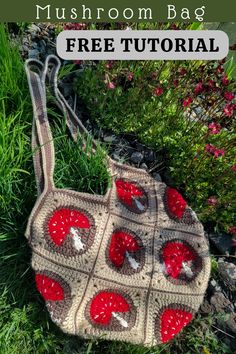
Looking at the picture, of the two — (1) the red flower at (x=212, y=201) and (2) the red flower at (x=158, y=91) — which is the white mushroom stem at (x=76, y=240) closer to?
(1) the red flower at (x=212, y=201)

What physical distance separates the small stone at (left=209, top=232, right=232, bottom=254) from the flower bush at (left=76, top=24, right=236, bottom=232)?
43 mm

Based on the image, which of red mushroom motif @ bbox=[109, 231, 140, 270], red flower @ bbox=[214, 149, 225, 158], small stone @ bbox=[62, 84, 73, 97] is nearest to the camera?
red mushroom motif @ bbox=[109, 231, 140, 270]

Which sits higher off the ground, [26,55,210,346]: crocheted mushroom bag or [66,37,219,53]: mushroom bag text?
[66,37,219,53]: mushroom bag text

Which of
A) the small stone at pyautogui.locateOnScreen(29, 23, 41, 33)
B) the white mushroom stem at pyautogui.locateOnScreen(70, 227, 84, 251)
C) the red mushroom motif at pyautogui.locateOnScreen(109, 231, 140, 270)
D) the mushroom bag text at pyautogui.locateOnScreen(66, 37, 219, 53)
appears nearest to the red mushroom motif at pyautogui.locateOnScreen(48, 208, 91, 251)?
the white mushroom stem at pyautogui.locateOnScreen(70, 227, 84, 251)

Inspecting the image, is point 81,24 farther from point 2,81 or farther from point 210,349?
point 210,349

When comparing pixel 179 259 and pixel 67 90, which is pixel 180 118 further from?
pixel 179 259

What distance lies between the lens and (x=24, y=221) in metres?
2.09

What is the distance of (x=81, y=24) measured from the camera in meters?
2.48

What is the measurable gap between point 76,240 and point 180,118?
926mm

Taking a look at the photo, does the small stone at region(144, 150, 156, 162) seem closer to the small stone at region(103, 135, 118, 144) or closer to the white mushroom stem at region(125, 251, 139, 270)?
the small stone at region(103, 135, 118, 144)

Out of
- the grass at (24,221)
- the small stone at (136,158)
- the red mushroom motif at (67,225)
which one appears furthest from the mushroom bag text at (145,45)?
the red mushroom motif at (67,225)

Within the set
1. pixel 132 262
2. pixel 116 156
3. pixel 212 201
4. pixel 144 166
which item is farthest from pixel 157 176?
pixel 132 262

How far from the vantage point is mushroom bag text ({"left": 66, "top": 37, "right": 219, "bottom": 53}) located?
242cm

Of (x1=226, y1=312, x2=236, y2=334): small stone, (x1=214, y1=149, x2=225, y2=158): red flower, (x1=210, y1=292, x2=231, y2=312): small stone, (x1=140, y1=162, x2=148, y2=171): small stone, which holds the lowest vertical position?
(x1=226, y1=312, x2=236, y2=334): small stone
